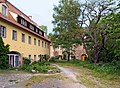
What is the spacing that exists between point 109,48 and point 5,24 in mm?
18375

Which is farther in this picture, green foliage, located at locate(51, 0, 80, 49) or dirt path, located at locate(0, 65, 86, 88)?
green foliage, located at locate(51, 0, 80, 49)

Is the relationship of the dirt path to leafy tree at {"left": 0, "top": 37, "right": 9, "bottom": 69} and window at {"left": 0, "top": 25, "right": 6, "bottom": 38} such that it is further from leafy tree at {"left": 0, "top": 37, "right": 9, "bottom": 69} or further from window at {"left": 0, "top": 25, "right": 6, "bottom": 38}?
window at {"left": 0, "top": 25, "right": 6, "bottom": 38}

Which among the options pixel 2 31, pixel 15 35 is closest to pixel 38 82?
pixel 2 31

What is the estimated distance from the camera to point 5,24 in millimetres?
20047

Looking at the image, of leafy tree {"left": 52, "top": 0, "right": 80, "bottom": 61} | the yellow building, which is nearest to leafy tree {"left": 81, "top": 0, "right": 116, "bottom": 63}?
leafy tree {"left": 52, "top": 0, "right": 80, "bottom": 61}

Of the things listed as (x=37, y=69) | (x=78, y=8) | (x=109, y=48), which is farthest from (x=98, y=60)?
(x=37, y=69)

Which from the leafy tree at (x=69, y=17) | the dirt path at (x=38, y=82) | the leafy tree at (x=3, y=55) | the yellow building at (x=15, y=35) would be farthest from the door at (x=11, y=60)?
the leafy tree at (x=69, y=17)

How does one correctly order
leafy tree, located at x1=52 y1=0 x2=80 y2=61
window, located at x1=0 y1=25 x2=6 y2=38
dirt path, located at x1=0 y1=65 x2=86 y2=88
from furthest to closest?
leafy tree, located at x1=52 y1=0 x2=80 y2=61 < window, located at x1=0 y1=25 x2=6 y2=38 < dirt path, located at x1=0 y1=65 x2=86 y2=88

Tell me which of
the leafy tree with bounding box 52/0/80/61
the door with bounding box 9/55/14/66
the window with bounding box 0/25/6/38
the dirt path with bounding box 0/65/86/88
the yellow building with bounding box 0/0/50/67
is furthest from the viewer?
the leafy tree with bounding box 52/0/80/61

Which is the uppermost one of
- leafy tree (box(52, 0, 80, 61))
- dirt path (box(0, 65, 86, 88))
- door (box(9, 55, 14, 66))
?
leafy tree (box(52, 0, 80, 61))

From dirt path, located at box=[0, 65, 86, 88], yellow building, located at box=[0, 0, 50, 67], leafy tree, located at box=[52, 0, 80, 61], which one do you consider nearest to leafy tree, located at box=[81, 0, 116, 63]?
leafy tree, located at box=[52, 0, 80, 61]

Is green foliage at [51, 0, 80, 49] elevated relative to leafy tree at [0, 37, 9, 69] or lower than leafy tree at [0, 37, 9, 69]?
elevated

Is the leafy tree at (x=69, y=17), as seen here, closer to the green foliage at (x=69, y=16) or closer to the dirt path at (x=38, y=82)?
the green foliage at (x=69, y=16)

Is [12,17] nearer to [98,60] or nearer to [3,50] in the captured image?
[3,50]
